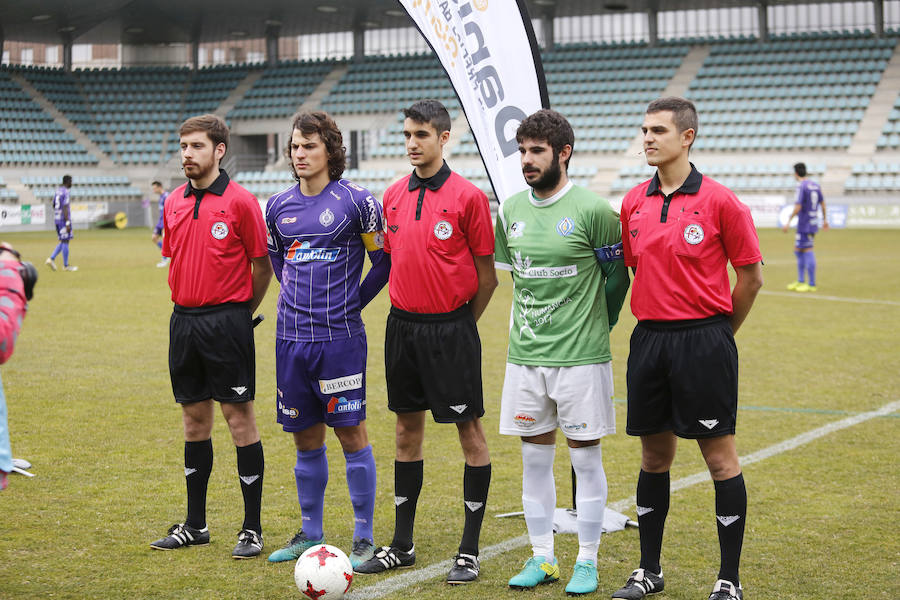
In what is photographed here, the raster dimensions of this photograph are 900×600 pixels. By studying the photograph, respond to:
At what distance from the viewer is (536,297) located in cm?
447

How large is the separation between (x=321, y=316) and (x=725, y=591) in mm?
2144

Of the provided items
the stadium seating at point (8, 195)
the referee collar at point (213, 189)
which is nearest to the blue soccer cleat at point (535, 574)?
the referee collar at point (213, 189)

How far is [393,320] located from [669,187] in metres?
1.42

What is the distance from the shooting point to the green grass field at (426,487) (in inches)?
176

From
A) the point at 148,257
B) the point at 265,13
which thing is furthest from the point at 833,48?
the point at 148,257

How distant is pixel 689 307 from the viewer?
4152 mm

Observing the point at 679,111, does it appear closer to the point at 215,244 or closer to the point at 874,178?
the point at 215,244

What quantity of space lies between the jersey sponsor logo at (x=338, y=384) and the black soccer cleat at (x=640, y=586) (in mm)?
1521

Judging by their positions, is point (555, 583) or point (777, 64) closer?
point (555, 583)

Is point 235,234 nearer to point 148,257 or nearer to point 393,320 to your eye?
point 393,320

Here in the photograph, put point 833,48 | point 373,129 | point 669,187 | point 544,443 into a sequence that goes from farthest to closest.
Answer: point 373,129
point 833,48
point 544,443
point 669,187

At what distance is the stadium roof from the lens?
3978cm

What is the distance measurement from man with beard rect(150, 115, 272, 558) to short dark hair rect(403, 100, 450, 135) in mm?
904

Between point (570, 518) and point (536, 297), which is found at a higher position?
point (536, 297)
